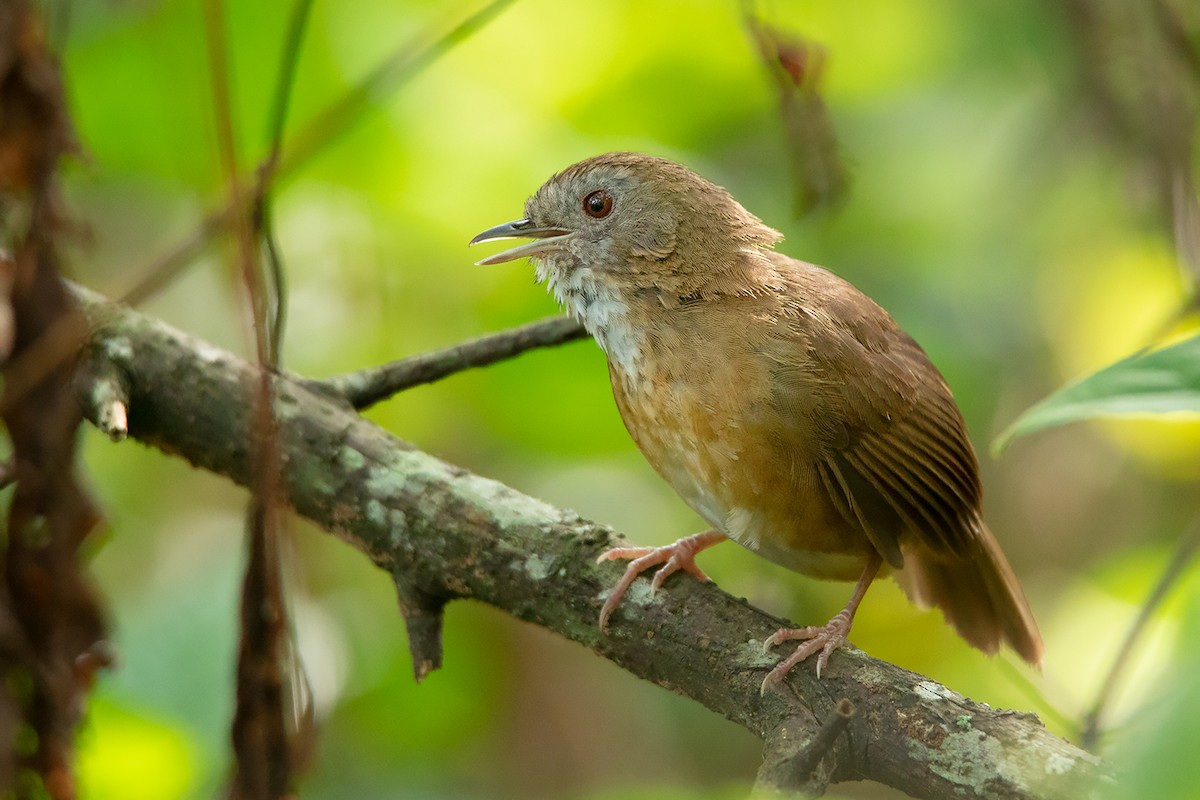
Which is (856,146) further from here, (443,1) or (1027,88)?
(443,1)

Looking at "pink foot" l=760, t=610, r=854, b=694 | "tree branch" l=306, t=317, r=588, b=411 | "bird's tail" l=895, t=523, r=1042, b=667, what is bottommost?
"pink foot" l=760, t=610, r=854, b=694

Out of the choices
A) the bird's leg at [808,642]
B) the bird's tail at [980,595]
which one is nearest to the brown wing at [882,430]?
the bird's tail at [980,595]

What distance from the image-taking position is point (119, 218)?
535 cm

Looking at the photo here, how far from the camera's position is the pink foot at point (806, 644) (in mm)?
2463

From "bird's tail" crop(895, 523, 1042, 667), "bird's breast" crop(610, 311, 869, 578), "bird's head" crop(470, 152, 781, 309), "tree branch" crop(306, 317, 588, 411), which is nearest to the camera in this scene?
"bird's breast" crop(610, 311, 869, 578)

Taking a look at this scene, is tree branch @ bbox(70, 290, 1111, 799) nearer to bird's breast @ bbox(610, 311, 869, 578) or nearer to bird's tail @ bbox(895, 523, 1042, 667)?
bird's breast @ bbox(610, 311, 869, 578)

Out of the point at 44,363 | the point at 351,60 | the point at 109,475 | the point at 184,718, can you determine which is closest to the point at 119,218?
the point at 109,475

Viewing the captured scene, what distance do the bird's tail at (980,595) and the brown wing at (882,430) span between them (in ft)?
0.73

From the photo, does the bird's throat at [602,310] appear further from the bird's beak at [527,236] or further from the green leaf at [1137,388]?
the green leaf at [1137,388]

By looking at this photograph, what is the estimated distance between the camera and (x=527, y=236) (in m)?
3.50

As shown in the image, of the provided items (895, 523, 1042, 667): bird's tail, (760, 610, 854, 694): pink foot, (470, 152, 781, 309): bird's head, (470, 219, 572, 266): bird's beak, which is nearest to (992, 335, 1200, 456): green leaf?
(760, 610, 854, 694): pink foot

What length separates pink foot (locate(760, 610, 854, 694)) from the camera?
2463 mm

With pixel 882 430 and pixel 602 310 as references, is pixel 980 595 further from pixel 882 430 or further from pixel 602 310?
pixel 602 310

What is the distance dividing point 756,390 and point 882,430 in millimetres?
401
